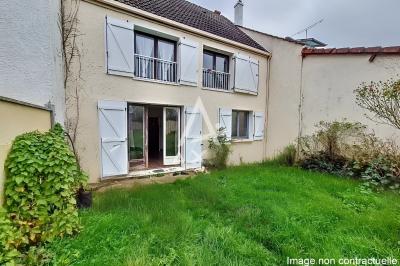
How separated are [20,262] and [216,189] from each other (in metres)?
4.08

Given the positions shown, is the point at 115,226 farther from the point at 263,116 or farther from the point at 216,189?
the point at 263,116

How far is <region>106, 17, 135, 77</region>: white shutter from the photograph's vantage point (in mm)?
6477

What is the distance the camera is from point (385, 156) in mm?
7445

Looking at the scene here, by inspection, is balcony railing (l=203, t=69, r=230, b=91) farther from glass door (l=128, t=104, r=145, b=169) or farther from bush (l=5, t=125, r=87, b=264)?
bush (l=5, t=125, r=87, b=264)

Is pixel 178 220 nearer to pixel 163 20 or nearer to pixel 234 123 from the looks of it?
pixel 163 20

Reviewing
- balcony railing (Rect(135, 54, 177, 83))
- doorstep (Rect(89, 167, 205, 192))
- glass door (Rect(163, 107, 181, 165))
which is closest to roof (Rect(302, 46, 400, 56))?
balcony railing (Rect(135, 54, 177, 83))

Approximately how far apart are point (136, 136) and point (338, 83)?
780cm

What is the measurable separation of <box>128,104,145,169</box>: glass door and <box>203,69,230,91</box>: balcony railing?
3.04 m

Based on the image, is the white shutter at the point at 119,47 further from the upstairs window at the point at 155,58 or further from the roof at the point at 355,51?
the roof at the point at 355,51

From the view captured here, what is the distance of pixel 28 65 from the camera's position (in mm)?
4215

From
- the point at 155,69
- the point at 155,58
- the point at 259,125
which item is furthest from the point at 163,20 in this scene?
the point at 259,125

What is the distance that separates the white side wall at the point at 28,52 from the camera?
392 centimetres

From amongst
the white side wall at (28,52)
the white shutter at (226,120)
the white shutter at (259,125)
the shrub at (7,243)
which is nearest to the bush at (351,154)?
the white shutter at (259,125)

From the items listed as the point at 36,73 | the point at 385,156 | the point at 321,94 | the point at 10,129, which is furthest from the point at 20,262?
the point at 321,94
